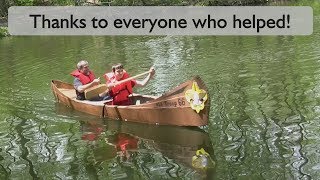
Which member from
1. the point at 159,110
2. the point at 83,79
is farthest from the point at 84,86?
the point at 159,110

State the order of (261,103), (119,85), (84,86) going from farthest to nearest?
(84,86) < (261,103) < (119,85)

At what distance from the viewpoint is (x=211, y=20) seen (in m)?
39.7

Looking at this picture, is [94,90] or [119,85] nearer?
[119,85]

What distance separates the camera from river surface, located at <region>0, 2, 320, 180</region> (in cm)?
889

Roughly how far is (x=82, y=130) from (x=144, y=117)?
57.3 inches

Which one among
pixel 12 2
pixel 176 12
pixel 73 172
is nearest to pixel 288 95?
pixel 73 172

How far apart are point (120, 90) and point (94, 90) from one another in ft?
3.73

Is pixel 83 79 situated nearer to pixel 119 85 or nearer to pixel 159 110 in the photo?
pixel 119 85

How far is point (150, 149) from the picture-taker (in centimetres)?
1002

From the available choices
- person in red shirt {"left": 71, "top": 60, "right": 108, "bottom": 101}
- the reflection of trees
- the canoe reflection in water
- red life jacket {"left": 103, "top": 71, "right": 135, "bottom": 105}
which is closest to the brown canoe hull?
the canoe reflection in water

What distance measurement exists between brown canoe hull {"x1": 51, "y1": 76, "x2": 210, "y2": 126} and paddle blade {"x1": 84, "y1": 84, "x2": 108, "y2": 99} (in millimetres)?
266

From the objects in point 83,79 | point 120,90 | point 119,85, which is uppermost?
point 83,79

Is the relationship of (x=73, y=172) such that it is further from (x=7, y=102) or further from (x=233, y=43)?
(x=233, y=43)

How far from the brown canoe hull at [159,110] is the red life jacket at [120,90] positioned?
0.86 ft
